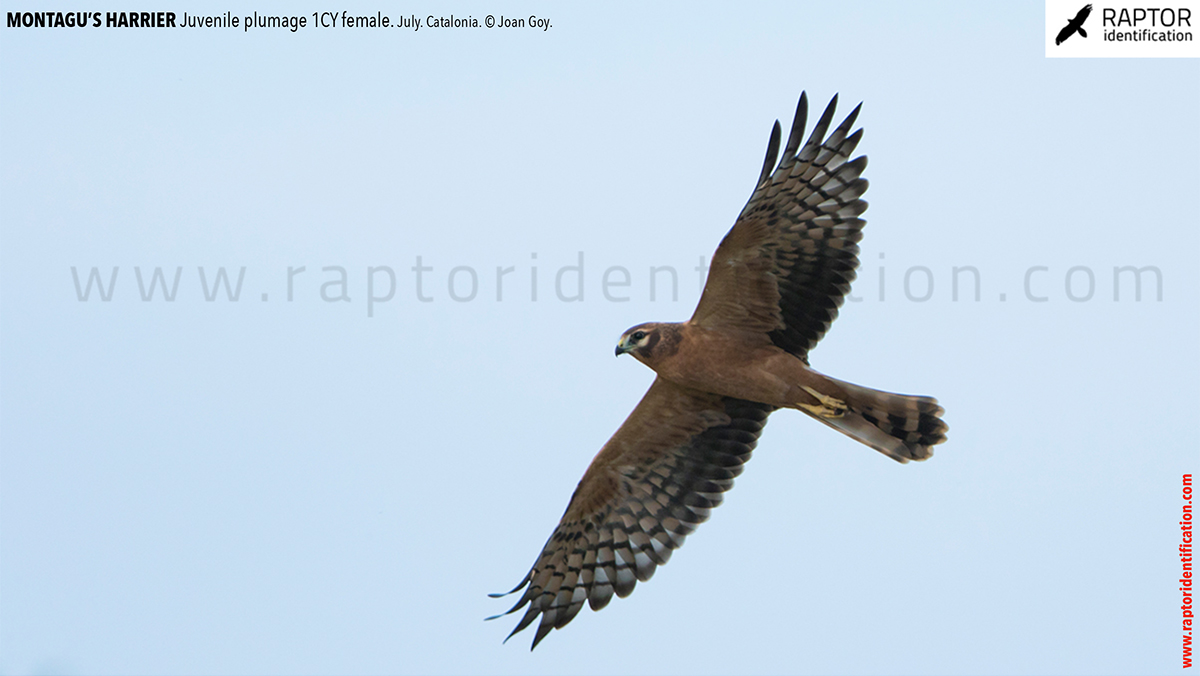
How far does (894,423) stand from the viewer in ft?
26.1

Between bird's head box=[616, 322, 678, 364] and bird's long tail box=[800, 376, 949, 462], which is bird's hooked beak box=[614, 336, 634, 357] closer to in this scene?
bird's head box=[616, 322, 678, 364]

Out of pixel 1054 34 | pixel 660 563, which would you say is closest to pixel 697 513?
pixel 660 563

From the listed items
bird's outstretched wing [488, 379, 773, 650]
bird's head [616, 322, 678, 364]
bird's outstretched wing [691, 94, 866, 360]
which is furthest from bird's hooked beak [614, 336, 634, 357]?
bird's outstretched wing [488, 379, 773, 650]

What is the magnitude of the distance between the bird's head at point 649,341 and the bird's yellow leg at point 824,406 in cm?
92

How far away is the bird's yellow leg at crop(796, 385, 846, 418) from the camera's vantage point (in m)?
7.76

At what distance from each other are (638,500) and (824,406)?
173 centimetres

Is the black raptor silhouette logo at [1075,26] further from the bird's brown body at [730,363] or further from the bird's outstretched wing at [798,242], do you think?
the bird's brown body at [730,363]

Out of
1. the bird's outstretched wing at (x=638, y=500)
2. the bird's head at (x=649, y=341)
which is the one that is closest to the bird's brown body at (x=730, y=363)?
the bird's head at (x=649, y=341)

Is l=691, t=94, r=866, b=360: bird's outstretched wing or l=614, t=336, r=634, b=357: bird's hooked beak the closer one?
l=691, t=94, r=866, b=360: bird's outstretched wing

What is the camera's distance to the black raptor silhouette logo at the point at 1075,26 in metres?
9.05

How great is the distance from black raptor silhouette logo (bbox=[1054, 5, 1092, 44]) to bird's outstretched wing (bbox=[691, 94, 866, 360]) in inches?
98.3

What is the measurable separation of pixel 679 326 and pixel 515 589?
7.77 ft

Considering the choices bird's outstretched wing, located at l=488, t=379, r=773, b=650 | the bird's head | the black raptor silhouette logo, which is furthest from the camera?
the black raptor silhouette logo

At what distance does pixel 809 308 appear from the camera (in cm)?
786
